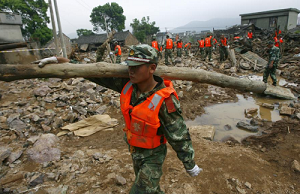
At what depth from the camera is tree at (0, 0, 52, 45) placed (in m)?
24.2

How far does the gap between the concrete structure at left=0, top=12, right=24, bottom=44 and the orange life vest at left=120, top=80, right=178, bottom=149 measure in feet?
55.6

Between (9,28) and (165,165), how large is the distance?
57.5 feet

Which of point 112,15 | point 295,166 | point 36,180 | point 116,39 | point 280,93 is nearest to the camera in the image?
point 36,180

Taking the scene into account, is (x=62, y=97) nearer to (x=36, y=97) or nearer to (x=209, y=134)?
(x=36, y=97)

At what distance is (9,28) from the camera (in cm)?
1460

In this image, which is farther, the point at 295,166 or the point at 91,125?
the point at 91,125

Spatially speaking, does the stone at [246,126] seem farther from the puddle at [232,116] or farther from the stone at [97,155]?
the stone at [97,155]

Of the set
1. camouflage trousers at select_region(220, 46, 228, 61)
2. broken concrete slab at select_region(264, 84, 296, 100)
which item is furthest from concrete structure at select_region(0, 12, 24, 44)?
broken concrete slab at select_region(264, 84, 296, 100)

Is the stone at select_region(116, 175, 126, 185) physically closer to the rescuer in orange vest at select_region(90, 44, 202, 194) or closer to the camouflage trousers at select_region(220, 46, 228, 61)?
the rescuer in orange vest at select_region(90, 44, 202, 194)

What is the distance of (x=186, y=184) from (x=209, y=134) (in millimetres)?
1645

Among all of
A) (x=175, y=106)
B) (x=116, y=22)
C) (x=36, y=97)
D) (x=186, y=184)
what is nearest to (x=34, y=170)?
(x=186, y=184)

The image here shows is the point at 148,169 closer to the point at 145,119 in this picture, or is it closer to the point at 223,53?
the point at 145,119

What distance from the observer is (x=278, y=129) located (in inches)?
174

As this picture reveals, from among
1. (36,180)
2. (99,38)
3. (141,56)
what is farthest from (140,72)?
(99,38)
